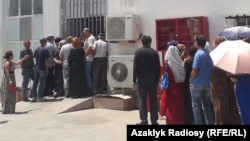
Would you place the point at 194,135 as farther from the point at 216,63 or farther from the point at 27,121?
the point at 27,121

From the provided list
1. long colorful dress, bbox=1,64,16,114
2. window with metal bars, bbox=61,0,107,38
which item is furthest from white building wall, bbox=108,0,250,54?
long colorful dress, bbox=1,64,16,114

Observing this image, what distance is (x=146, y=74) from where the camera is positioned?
7898 millimetres

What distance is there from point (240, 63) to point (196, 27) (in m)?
4.49

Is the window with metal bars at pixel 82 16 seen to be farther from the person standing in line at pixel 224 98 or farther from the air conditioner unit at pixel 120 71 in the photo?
the person standing in line at pixel 224 98

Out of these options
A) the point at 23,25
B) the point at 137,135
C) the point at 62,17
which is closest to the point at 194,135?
the point at 137,135

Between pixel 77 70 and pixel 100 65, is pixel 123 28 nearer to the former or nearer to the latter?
pixel 100 65

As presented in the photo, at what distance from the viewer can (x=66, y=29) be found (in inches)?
505

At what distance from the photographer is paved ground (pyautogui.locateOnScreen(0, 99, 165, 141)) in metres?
7.55

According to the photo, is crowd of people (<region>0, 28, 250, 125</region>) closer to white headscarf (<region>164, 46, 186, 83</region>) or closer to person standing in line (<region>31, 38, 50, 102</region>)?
white headscarf (<region>164, 46, 186, 83</region>)

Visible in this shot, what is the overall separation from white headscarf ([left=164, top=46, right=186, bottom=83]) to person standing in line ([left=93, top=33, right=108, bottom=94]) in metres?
3.63

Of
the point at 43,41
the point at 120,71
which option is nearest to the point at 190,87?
the point at 120,71

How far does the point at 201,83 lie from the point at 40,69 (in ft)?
18.1

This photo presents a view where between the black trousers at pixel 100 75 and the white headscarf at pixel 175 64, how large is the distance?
3679 mm

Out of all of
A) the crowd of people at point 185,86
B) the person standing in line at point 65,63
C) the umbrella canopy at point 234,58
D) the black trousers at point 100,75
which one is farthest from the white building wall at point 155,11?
the umbrella canopy at point 234,58
